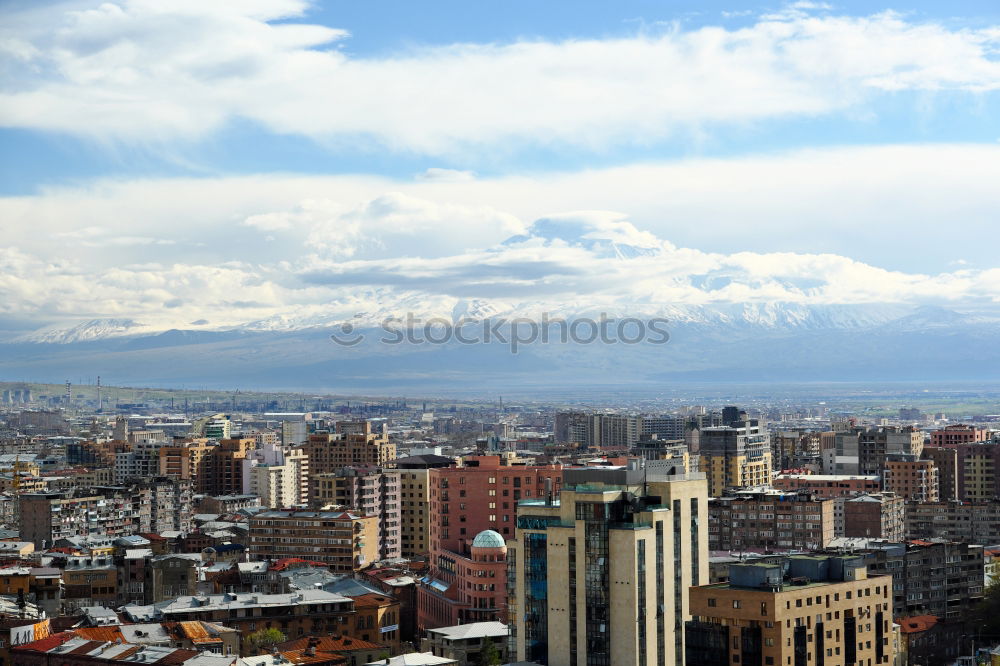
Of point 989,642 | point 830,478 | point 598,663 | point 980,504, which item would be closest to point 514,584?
point 598,663

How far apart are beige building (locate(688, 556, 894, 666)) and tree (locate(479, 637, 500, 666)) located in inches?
280

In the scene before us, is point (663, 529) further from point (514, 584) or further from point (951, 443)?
point (951, 443)

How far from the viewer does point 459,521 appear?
63.7m

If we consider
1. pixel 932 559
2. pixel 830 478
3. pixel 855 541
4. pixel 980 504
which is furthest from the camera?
pixel 830 478

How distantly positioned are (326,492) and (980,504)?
32.3 metres

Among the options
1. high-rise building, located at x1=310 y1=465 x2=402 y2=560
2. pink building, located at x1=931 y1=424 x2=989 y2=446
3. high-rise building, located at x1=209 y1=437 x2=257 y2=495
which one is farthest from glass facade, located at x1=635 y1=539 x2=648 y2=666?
high-rise building, located at x1=209 y1=437 x2=257 y2=495

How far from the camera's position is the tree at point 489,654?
4659cm

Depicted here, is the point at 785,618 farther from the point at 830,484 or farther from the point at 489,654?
the point at 830,484

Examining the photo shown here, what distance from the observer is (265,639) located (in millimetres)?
49750

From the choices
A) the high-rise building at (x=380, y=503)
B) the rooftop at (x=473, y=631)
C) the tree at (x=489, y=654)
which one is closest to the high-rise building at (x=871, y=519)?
the high-rise building at (x=380, y=503)

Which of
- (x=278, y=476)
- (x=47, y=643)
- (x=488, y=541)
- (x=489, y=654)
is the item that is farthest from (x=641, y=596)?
(x=278, y=476)

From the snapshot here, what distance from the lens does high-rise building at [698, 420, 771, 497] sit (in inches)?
3762

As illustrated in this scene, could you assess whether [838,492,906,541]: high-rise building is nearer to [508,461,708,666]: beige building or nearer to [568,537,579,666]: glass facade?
[508,461,708,666]: beige building

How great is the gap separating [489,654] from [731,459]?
50.9m
